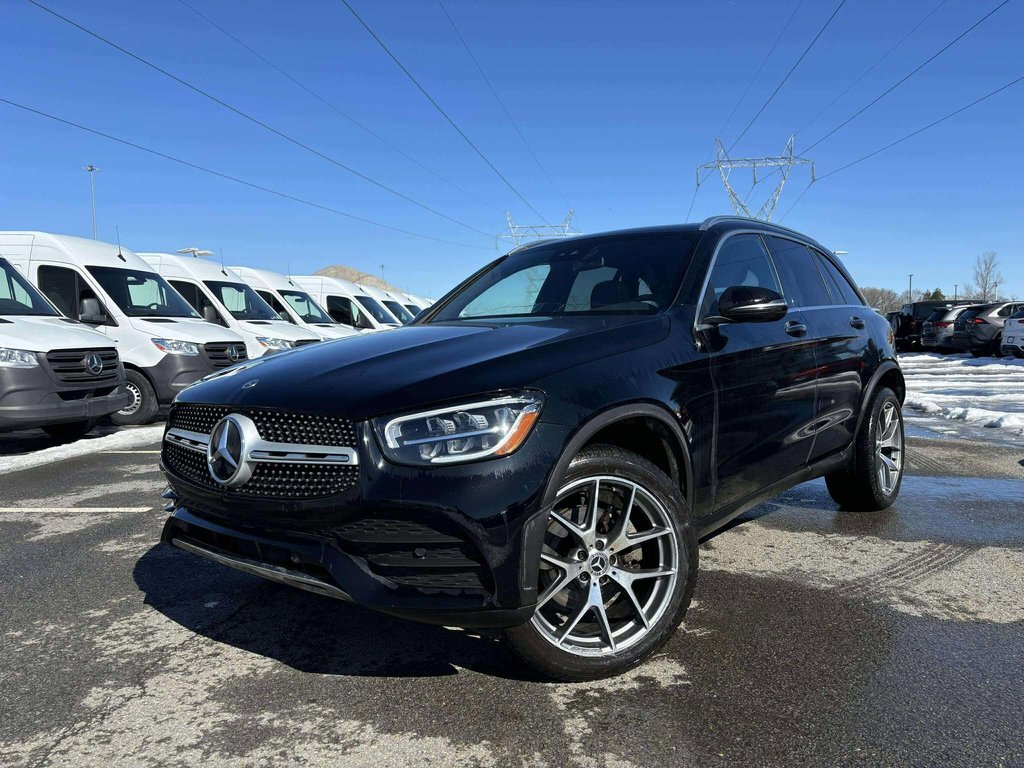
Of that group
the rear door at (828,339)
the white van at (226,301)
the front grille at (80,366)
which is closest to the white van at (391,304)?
the white van at (226,301)

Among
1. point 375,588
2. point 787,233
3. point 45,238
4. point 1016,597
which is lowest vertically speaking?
point 1016,597

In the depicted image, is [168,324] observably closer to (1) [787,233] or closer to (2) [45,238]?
(2) [45,238]

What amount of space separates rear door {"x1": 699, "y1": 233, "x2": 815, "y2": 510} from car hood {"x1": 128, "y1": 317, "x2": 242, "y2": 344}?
8.41 m

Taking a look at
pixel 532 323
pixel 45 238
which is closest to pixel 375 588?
pixel 532 323

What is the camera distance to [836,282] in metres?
5.00

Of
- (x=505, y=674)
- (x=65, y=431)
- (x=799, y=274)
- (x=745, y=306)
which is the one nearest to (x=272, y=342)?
(x=65, y=431)

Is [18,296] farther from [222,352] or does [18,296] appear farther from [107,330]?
[222,352]

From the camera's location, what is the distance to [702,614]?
3.33 m

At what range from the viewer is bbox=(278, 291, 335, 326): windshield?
16.9 m

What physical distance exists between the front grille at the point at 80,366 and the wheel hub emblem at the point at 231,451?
6.15 m

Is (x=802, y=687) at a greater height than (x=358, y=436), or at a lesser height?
lesser

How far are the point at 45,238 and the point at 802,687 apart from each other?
1083cm

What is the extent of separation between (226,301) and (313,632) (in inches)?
478

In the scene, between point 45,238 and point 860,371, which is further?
point 45,238
